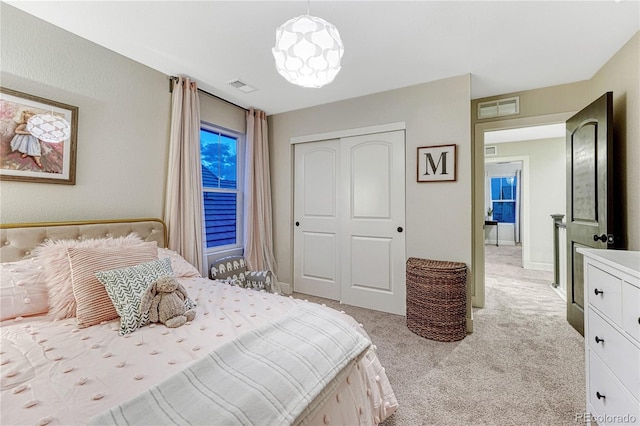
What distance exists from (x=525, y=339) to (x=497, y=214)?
272 inches

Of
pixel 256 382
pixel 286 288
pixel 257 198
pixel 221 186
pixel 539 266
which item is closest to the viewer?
pixel 256 382

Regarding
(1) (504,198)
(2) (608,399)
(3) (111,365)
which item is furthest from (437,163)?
(1) (504,198)

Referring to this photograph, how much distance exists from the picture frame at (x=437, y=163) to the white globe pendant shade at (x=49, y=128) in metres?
3.09

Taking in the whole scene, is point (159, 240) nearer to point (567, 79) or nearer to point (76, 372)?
point (76, 372)

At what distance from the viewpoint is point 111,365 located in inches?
40.6

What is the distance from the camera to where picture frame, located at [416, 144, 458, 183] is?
272 cm

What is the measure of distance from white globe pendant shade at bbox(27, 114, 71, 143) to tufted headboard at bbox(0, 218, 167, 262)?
0.63 m

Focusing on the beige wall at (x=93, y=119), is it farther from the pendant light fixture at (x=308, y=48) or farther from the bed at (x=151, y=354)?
the pendant light fixture at (x=308, y=48)

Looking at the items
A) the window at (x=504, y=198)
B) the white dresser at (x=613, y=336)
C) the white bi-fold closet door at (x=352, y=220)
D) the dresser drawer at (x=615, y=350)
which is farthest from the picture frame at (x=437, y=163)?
the window at (x=504, y=198)

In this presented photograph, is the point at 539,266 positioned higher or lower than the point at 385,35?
lower

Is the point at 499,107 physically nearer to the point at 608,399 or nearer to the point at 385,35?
the point at 385,35

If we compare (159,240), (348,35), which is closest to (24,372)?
(159,240)

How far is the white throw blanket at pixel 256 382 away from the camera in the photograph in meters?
0.75

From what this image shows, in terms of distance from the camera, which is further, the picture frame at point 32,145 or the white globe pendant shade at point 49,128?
the white globe pendant shade at point 49,128
